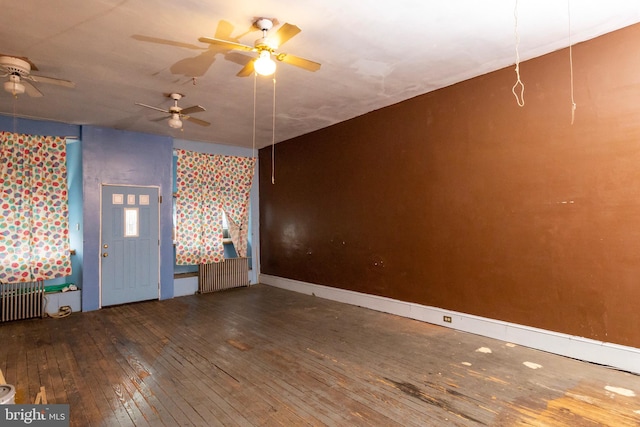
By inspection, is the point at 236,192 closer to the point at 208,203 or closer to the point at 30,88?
the point at 208,203

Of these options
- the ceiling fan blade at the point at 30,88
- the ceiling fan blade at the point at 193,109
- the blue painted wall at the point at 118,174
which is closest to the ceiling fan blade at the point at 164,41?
the ceiling fan blade at the point at 193,109

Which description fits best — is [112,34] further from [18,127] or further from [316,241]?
[316,241]

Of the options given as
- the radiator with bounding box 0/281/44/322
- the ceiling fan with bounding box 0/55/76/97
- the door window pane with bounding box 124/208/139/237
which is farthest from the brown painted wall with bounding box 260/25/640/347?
the radiator with bounding box 0/281/44/322

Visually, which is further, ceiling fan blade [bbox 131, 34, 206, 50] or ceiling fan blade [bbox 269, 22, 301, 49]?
ceiling fan blade [bbox 131, 34, 206, 50]

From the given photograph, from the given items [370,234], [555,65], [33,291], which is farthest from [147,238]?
[555,65]

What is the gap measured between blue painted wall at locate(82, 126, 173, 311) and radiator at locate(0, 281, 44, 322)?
0.56 m

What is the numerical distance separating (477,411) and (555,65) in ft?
10.8

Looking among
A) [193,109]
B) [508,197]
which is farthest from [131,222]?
[508,197]

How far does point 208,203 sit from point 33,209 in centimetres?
263

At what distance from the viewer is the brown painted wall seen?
3078 mm

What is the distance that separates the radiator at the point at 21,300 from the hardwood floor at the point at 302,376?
172 millimetres

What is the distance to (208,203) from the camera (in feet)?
22.0

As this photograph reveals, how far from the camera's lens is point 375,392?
276 cm

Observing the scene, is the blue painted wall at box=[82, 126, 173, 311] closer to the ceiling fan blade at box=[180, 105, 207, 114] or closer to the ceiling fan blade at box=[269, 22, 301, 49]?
the ceiling fan blade at box=[180, 105, 207, 114]
